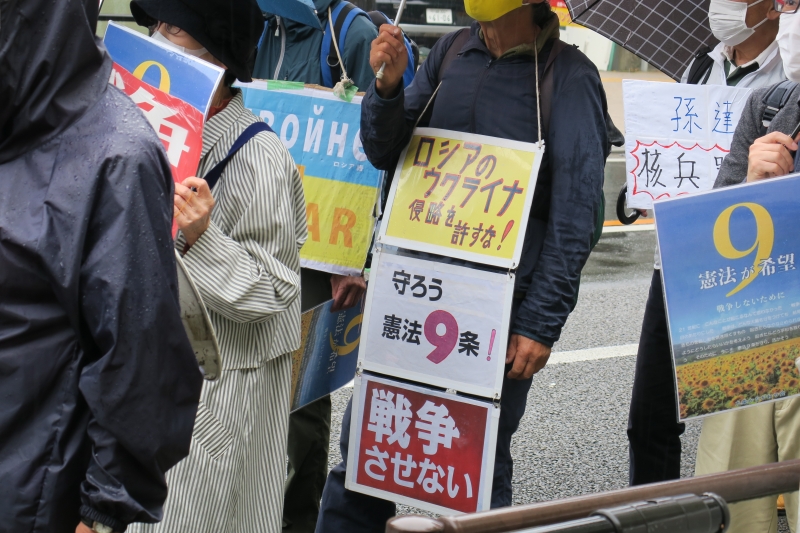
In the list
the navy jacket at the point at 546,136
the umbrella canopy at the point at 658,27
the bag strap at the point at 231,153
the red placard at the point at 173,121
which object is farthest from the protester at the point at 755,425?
the red placard at the point at 173,121

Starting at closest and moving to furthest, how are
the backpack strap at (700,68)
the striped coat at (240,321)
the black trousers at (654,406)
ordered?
the striped coat at (240,321) < the black trousers at (654,406) < the backpack strap at (700,68)

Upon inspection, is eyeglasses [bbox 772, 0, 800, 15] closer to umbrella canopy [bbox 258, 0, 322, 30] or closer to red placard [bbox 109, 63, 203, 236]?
umbrella canopy [bbox 258, 0, 322, 30]

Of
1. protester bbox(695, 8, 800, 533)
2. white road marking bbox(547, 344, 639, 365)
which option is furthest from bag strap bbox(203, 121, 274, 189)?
white road marking bbox(547, 344, 639, 365)

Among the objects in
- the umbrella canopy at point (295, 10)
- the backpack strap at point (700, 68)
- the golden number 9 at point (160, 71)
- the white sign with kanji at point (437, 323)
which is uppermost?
the umbrella canopy at point (295, 10)

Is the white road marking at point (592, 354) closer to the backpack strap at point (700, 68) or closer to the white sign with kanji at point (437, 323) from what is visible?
the backpack strap at point (700, 68)

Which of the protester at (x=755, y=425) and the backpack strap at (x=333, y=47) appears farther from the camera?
the backpack strap at (x=333, y=47)

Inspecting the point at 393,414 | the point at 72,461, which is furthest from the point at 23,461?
the point at 393,414

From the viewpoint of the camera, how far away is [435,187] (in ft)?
9.77

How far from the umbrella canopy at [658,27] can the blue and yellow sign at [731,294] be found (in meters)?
1.75

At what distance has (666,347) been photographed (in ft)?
11.8

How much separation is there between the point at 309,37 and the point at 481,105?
95cm

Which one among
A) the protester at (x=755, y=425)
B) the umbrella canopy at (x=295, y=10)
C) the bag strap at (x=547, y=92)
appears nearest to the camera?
the bag strap at (x=547, y=92)

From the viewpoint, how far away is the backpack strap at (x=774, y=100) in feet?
10.1

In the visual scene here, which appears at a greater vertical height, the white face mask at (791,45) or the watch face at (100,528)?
the white face mask at (791,45)
